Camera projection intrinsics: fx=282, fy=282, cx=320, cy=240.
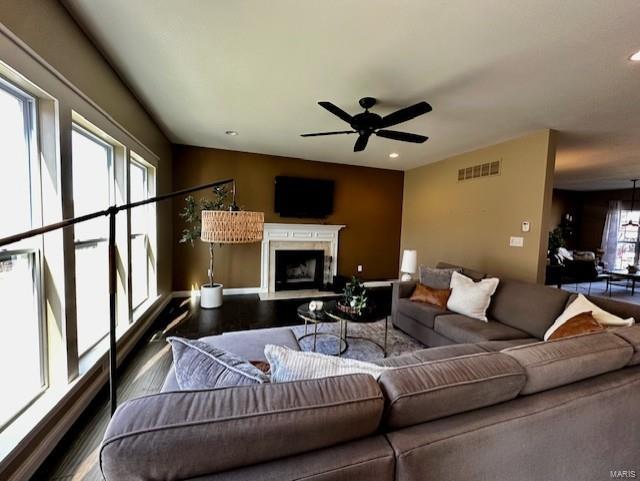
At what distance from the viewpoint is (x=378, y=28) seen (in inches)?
71.4

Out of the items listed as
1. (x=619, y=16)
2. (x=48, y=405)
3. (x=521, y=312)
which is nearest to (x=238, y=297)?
(x=48, y=405)

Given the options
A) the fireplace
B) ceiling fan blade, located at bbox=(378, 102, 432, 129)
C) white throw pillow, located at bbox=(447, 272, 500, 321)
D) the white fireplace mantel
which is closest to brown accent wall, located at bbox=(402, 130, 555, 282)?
white throw pillow, located at bbox=(447, 272, 500, 321)

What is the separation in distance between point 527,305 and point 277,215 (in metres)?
4.05

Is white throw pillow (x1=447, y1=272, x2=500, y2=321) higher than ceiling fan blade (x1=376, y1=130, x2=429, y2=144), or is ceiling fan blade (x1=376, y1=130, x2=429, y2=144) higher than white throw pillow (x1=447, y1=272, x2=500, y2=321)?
ceiling fan blade (x1=376, y1=130, x2=429, y2=144)

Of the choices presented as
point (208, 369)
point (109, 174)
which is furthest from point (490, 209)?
point (109, 174)

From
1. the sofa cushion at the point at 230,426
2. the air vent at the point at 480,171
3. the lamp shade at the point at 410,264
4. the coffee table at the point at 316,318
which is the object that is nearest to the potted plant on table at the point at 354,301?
the coffee table at the point at 316,318

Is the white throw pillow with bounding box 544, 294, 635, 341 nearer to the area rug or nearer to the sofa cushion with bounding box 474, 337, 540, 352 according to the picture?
the sofa cushion with bounding box 474, 337, 540, 352

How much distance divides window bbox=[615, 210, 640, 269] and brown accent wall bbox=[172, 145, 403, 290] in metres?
6.63

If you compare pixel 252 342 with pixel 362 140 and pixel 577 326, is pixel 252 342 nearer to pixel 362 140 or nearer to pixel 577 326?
pixel 362 140

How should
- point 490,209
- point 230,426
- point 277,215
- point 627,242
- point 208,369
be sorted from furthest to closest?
point 627,242, point 277,215, point 490,209, point 208,369, point 230,426

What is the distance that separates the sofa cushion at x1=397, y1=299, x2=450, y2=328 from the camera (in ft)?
9.88

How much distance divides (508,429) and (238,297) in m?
4.54

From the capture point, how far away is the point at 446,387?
0.98 m

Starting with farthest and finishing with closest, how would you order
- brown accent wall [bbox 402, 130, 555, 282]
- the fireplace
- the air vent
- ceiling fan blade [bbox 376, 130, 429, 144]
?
the fireplace
the air vent
brown accent wall [bbox 402, 130, 555, 282]
ceiling fan blade [bbox 376, 130, 429, 144]
